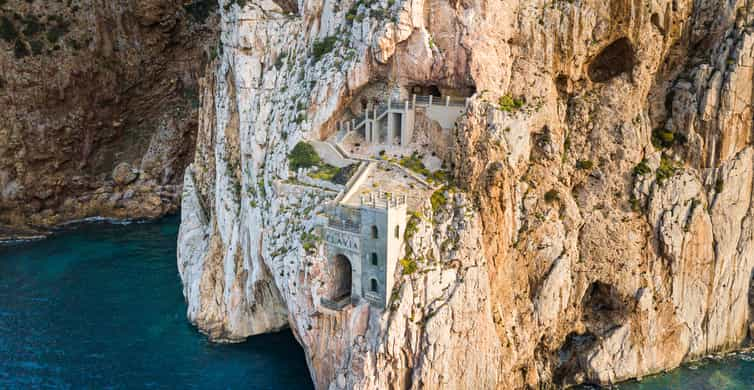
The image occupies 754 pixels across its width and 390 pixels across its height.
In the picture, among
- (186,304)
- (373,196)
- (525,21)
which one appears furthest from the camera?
(186,304)

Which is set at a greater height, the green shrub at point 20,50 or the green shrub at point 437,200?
the green shrub at point 20,50

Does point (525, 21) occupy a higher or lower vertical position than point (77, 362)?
higher

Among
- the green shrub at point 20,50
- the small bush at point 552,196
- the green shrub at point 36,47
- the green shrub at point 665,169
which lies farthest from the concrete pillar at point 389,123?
the green shrub at point 20,50

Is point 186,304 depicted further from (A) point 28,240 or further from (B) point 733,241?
(B) point 733,241

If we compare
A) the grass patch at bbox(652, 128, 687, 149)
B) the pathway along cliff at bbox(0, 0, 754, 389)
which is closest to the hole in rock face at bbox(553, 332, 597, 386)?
the pathway along cliff at bbox(0, 0, 754, 389)

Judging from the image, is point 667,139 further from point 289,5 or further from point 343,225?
point 289,5

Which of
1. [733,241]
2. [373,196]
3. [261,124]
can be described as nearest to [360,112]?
[261,124]

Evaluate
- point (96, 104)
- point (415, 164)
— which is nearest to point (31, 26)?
point (96, 104)

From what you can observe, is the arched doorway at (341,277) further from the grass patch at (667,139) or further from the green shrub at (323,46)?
the grass patch at (667,139)
